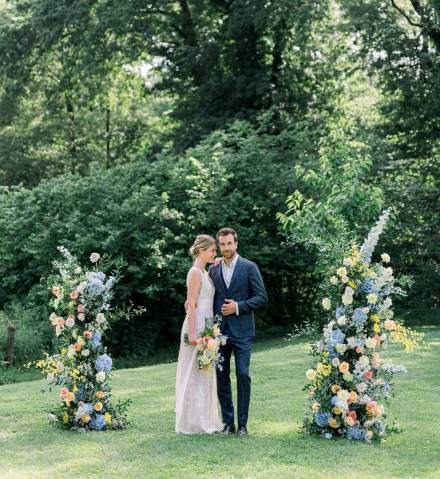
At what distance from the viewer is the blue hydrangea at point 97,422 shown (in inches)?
324

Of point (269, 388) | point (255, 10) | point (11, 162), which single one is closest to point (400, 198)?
point (255, 10)

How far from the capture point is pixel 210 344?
7762 millimetres

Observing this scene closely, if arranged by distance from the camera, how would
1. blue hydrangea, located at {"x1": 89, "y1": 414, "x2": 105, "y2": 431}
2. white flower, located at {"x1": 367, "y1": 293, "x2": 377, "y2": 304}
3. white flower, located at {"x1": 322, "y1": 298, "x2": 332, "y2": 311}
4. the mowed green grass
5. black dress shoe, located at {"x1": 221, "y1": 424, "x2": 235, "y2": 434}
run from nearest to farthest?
the mowed green grass < white flower, located at {"x1": 367, "y1": 293, "x2": 377, "y2": 304} < white flower, located at {"x1": 322, "y1": 298, "x2": 332, "y2": 311} < black dress shoe, located at {"x1": 221, "y1": 424, "x2": 235, "y2": 434} < blue hydrangea, located at {"x1": 89, "y1": 414, "x2": 105, "y2": 431}

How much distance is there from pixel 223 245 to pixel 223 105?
1854 cm

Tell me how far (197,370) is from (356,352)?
60.3 inches

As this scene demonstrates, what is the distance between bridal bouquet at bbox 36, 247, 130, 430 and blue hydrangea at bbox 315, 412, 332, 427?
198 centimetres

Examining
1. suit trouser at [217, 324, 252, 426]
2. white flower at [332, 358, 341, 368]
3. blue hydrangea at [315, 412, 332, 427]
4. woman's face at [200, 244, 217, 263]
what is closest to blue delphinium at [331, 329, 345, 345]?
white flower at [332, 358, 341, 368]

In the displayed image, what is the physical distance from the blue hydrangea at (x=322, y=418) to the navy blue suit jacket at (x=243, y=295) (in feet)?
3.17

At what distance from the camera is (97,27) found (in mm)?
25484

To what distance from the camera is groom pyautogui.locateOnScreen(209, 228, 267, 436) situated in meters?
7.82

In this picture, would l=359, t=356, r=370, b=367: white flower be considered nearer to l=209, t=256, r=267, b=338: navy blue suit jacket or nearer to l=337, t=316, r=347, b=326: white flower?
l=337, t=316, r=347, b=326: white flower

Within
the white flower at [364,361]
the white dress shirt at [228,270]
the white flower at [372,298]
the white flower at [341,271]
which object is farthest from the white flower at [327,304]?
the white dress shirt at [228,270]

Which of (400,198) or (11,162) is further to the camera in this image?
(11,162)

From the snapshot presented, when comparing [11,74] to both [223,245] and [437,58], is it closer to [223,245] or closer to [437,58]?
[437,58]
